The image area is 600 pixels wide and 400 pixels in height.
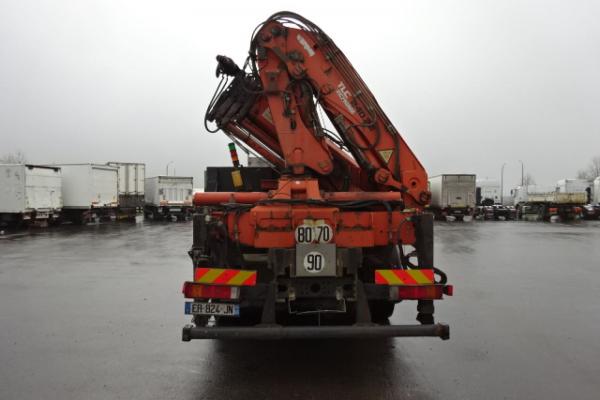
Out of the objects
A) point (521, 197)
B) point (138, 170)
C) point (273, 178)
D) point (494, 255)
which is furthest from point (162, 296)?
point (521, 197)

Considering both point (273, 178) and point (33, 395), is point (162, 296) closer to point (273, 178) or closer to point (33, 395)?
point (273, 178)

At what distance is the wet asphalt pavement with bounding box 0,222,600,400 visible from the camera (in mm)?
4109

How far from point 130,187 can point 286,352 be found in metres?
28.2

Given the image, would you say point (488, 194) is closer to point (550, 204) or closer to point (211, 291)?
point (550, 204)

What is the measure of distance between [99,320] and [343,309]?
3704 millimetres

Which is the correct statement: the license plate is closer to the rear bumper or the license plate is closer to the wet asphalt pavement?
the rear bumper

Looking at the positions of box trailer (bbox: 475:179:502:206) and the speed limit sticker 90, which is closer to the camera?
the speed limit sticker 90

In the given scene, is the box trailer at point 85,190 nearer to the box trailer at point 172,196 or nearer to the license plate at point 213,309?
the box trailer at point 172,196

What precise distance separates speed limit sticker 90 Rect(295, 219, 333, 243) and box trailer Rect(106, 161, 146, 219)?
2789 centimetres

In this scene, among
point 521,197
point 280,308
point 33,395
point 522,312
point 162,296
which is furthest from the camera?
point 521,197

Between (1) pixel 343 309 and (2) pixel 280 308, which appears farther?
(2) pixel 280 308

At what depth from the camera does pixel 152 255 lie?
43.3 feet

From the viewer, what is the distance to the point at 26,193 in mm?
21859

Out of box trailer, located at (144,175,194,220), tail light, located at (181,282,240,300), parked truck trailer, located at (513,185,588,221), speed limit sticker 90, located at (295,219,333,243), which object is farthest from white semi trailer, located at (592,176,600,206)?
tail light, located at (181,282,240,300)
